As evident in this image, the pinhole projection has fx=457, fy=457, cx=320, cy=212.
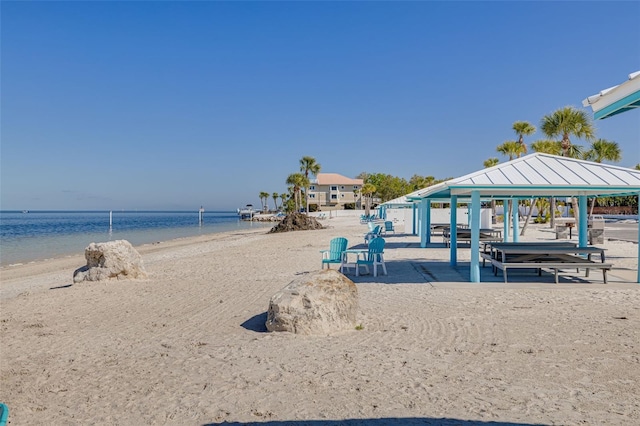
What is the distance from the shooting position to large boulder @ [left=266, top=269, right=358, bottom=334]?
21.2 feet

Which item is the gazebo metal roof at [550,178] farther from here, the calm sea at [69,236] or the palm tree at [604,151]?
the palm tree at [604,151]

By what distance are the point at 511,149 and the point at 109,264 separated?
33831 millimetres

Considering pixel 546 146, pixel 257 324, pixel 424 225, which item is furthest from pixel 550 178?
pixel 546 146

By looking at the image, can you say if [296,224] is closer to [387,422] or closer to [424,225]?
[424,225]

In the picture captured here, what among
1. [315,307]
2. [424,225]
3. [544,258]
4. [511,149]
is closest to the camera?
[315,307]

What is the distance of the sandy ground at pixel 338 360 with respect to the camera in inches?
159

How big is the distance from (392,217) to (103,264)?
38351 mm

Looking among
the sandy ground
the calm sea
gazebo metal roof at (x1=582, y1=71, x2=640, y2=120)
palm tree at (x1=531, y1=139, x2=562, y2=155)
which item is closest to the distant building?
the calm sea

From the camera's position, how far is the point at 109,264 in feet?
38.9

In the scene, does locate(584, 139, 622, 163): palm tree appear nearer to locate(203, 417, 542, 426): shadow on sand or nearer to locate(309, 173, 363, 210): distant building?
locate(203, 417, 542, 426): shadow on sand

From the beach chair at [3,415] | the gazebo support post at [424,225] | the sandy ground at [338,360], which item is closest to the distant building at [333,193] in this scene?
the gazebo support post at [424,225]

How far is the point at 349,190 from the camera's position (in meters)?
93.9

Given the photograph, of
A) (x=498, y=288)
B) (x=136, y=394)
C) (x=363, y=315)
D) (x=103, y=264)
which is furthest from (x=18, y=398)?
(x=498, y=288)

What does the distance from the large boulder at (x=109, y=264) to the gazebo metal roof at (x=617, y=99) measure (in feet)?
36.9
